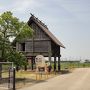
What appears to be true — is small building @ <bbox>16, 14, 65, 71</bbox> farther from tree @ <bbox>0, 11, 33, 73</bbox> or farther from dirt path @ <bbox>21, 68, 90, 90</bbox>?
dirt path @ <bbox>21, 68, 90, 90</bbox>

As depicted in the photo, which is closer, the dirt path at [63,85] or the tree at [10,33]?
the dirt path at [63,85]

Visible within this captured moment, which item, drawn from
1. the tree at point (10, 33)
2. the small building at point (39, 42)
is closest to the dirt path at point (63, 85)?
the tree at point (10, 33)

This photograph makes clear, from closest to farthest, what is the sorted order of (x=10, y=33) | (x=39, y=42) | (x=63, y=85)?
1. (x=63, y=85)
2. (x=10, y=33)
3. (x=39, y=42)

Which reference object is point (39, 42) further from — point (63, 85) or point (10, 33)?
Result: point (63, 85)

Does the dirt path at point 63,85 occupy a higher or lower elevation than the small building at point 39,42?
lower

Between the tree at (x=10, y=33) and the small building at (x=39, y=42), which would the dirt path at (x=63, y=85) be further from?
the small building at (x=39, y=42)

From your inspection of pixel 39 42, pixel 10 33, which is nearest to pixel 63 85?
pixel 10 33

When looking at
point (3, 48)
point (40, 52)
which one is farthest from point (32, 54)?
point (3, 48)

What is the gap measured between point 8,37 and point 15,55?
106 inches

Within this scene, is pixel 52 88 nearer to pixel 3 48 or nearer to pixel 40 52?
pixel 3 48

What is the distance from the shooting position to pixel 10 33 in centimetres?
3919

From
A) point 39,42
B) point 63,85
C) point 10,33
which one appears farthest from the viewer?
point 39,42

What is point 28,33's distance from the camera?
3934cm

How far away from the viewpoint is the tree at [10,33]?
37875 mm
